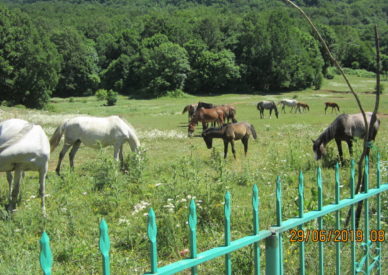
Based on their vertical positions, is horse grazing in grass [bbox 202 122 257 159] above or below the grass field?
above

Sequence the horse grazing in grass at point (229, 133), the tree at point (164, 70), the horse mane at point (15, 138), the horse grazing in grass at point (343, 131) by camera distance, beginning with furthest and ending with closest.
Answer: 1. the tree at point (164, 70)
2. the horse grazing in grass at point (229, 133)
3. the horse grazing in grass at point (343, 131)
4. the horse mane at point (15, 138)

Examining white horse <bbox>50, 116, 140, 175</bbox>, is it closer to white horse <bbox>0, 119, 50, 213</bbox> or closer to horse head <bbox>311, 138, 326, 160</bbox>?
white horse <bbox>0, 119, 50, 213</bbox>

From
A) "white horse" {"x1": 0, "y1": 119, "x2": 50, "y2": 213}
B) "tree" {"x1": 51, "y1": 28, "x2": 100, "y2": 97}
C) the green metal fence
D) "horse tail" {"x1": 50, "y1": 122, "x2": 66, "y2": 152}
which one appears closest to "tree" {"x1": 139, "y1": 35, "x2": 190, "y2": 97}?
"tree" {"x1": 51, "y1": 28, "x2": 100, "y2": 97}

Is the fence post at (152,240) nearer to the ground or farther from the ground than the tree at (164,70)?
nearer to the ground

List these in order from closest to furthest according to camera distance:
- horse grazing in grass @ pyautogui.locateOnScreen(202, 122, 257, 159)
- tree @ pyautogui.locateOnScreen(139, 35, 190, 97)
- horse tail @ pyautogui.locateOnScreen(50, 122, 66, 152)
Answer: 1. horse tail @ pyautogui.locateOnScreen(50, 122, 66, 152)
2. horse grazing in grass @ pyautogui.locateOnScreen(202, 122, 257, 159)
3. tree @ pyautogui.locateOnScreen(139, 35, 190, 97)

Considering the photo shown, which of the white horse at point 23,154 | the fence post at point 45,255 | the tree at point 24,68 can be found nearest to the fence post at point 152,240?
the fence post at point 45,255

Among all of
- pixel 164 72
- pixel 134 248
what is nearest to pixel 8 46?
pixel 164 72

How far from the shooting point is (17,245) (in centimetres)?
543

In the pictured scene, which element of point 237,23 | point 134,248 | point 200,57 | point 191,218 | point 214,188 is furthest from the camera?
point 237,23

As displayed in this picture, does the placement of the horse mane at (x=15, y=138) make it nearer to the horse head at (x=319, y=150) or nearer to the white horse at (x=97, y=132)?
the white horse at (x=97, y=132)

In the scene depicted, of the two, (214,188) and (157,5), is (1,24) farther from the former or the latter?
(157,5)

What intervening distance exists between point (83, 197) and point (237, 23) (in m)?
87.7

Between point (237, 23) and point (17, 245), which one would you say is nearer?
point (17, 245)

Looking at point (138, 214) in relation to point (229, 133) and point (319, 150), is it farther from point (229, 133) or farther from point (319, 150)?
point (229, 133)
